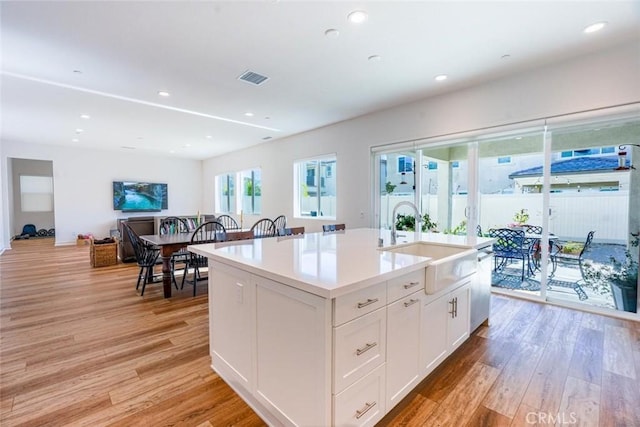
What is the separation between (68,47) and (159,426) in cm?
335

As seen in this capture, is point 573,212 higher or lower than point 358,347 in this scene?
higher

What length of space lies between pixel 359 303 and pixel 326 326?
0.21 meters

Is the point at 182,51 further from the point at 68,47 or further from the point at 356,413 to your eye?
the point at 356,413

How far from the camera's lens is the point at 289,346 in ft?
4.70

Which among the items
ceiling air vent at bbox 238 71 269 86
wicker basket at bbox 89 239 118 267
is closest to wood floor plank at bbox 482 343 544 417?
ceiling air vent at bbox 238 71 269 86

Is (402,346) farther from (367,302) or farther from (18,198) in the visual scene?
(18,198)

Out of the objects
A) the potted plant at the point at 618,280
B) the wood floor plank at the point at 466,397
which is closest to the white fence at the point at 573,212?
the potted plant at the point at 618,280

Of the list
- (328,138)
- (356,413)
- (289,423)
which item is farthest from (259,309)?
(328,138)

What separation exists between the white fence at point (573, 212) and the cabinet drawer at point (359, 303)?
10.5 feet

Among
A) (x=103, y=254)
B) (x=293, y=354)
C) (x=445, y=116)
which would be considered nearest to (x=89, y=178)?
(x=103, y=254)

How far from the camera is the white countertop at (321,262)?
4.25ft

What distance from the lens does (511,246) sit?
3.92 m

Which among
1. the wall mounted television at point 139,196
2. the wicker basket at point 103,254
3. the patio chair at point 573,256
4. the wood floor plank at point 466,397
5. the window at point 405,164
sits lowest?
the wood floor plank at point 466,397

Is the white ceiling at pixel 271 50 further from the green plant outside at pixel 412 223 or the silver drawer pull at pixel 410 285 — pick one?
the silver drawer pull at pixel 410 285
